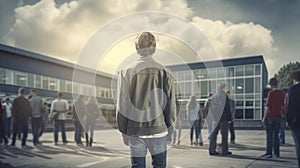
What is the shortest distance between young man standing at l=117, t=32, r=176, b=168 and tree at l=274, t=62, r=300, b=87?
2.60 metres

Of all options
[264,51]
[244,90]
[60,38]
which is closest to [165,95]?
[264,51]

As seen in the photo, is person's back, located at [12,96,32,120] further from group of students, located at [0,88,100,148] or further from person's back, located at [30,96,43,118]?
person's back, located at [30,96,43,118]

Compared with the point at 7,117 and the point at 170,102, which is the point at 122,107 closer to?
the point at 170,102

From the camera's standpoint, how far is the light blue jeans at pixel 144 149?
5.91ft

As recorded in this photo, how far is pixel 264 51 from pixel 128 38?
88.7 inches

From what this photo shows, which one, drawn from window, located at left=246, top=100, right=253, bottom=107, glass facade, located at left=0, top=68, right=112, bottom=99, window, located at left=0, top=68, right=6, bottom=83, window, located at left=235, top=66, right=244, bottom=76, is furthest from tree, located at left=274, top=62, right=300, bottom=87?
window, located at left=0, top=68, right=6, bottom=83

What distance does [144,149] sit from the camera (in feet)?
5.96

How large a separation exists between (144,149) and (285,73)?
9.84 feet

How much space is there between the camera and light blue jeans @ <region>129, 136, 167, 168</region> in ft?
5.91

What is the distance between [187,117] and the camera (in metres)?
6.43

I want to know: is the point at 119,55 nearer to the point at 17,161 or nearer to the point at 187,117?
the point at 17,161

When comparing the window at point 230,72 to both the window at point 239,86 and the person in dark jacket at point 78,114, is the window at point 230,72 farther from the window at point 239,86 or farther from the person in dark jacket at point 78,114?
the person in dark jacket at point 78,114

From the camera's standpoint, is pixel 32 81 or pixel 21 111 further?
pixel 32 81

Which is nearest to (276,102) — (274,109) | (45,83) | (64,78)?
(274,109)
